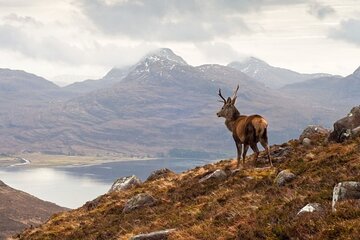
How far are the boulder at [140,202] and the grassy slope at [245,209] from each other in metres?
0.45

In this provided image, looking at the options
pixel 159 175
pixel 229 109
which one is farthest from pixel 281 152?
pixel 159 175

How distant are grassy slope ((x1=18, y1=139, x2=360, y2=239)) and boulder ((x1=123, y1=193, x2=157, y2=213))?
A: 453mm

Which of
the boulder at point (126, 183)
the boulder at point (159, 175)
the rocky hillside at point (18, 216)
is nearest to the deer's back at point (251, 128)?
the boulder at point (159, 175)

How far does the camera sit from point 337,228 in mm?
10086

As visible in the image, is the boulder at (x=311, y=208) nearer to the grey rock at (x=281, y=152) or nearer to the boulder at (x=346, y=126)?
the grey rock at (x=281, y=152)

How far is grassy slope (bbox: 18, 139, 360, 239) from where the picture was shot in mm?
11156

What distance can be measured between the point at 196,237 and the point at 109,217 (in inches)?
474

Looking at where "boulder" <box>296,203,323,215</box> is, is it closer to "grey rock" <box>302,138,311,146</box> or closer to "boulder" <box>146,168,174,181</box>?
"grey rock" <box>302,138,311,146</box>

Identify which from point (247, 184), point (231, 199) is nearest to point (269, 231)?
point (231, 199)

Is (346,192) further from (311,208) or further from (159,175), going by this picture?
(159,175)

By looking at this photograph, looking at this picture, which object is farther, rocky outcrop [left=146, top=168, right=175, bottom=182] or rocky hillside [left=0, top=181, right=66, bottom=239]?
rocky hillside [left=0, top=181, right=66, bottom=239]

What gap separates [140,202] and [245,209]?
31.8 feet

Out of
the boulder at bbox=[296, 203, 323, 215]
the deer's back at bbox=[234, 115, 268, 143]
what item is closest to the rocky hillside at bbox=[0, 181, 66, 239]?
the deer's back at bbox=[234, 115, 268, 143]

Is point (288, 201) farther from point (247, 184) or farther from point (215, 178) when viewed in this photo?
point (215, 178)
